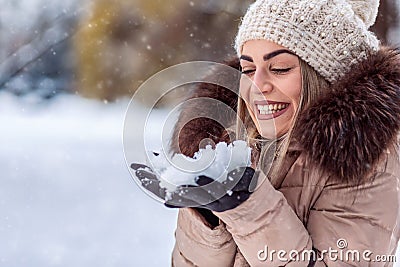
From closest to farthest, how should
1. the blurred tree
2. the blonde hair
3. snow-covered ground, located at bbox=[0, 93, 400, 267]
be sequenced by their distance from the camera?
1. the blonde hair
2. snow-covered ground, located at bbox=[0, 93, 400, 267]
3. the blurred tree

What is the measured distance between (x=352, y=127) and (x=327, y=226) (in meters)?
0.14

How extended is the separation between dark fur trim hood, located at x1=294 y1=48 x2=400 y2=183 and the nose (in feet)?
0.25

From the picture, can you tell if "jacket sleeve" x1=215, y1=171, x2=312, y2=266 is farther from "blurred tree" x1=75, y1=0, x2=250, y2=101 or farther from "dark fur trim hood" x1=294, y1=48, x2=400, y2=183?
"blurred tree" x1=75, y1=0, x2=250, y2=101

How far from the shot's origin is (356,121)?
880mm

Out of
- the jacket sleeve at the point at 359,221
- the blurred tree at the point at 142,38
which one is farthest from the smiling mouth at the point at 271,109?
the blurred tree at the point at 142,38

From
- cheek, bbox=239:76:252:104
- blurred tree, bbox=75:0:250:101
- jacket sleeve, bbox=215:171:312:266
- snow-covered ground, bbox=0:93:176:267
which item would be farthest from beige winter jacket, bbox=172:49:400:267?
blurred tree, bbox=75:0:250:101

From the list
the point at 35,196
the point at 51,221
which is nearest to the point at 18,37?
the point at 35,196

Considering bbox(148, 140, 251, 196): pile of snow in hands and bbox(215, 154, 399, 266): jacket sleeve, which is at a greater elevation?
bbox(148, 140, 251, 196): pile of snow in hands

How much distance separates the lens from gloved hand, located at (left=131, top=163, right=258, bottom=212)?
744 mm

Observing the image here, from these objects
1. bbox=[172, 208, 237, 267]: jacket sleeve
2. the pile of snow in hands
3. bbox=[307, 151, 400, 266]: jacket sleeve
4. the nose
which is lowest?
bbox=[307, 151, 400, 266]: jacket sleeve

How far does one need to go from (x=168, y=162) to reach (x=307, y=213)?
9.0 inches

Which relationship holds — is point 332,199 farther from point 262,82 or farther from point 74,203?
point 74,203

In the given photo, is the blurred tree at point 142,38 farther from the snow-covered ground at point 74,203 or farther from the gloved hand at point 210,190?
the gloved hand at point 210,190

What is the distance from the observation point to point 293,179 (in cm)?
93
